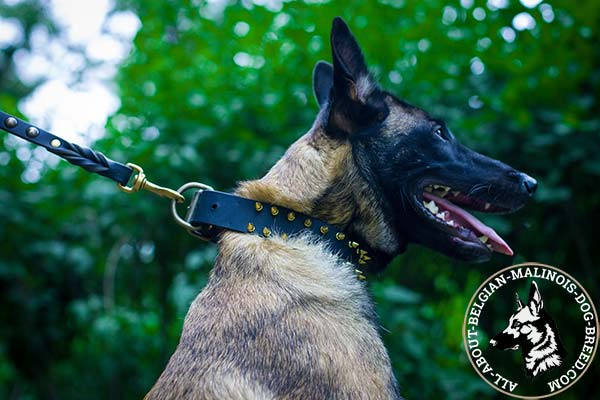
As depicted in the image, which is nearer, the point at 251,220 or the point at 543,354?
the point at 251,220

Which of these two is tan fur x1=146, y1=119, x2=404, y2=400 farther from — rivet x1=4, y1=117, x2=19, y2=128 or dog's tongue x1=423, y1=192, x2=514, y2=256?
rivet x1=4, y1=117, x2=19, y2=128

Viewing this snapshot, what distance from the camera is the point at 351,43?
8.33 feet

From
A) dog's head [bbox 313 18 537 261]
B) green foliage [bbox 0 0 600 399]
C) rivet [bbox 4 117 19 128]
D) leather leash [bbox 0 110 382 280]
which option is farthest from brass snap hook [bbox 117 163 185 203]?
green foliage [bbox 0 0 600 399]

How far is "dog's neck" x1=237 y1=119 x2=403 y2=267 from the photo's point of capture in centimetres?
253

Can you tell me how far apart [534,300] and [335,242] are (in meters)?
0.97

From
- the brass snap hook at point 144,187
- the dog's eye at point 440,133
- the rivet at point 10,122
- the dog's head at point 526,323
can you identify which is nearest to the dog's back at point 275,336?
the brass snap hook at point 144,187

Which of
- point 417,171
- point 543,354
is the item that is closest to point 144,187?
point 417,171

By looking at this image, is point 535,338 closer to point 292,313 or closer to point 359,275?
point 359,275

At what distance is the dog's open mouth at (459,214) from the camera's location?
2670 millimetres

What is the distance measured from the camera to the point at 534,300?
8.92 ft

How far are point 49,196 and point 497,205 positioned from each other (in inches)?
168

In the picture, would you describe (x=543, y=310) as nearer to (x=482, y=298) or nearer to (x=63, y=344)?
(x=482, y=298)

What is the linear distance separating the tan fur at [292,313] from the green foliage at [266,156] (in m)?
0.90

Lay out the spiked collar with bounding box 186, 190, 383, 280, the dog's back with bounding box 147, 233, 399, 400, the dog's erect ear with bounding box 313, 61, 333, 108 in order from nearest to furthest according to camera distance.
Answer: the dog's back with bounding box 147, 233, 399, 400 → the spiked collar with bounding box 186, 190, 383, 280 → the dog's erect ear with bounding box 313, 61, 333, 108
